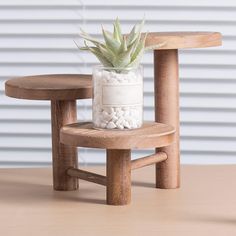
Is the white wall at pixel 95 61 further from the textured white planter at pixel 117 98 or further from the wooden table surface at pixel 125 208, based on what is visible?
the textured white planter at pixel 117 98

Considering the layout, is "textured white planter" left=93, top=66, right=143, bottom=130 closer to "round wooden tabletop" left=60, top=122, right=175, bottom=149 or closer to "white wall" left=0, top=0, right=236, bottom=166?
"round wooden tabletop" left=60, top=122, right=175, bottom=149

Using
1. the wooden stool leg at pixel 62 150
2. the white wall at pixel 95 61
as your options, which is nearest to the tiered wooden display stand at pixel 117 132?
the wooden stool leg at pixel 62 150

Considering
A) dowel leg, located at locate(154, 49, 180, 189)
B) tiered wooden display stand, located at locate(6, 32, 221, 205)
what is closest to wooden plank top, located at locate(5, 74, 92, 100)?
tiered wooden display stand, located at locate(6, 32, 221, 205)

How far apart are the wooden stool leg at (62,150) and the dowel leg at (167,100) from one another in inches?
6.3

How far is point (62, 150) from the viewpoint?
1.46 meters

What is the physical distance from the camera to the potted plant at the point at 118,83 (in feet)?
4.22

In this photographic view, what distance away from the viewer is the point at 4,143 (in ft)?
7.23

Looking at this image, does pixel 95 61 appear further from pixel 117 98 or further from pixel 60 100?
pixel 117 98

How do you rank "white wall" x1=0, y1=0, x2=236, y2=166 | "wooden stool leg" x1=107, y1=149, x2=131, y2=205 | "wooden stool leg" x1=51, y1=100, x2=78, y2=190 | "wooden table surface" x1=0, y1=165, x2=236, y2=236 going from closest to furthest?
"wooden table surface" x1=0, y1=165, x2=236, y2=236, "wooden stool leg" x1=107, y1=149, x2=131, y2=205, "wooden stool leg" x1=51, y1=100, x2=78, y2=190, "white wall" x1=0, y1=0, x2=236, y2=166

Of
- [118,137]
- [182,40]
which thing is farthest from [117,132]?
[182,40]

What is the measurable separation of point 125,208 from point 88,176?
133 mm

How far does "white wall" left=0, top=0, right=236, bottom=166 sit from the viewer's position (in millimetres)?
2150

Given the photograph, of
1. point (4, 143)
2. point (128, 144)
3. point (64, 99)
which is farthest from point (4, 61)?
point (128, 144)

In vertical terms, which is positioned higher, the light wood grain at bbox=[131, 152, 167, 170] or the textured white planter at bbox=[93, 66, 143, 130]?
the textured white planter at bbox=[93, 66, 143, 130]
